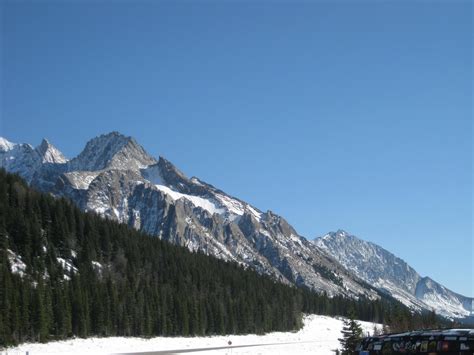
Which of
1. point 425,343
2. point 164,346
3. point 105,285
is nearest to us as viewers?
point 425,343

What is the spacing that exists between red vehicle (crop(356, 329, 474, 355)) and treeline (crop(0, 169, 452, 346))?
162 ft

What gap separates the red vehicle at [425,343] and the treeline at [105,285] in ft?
162

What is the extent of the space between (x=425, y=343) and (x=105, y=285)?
77.8 m

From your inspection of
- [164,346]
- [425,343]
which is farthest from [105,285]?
[425,343]

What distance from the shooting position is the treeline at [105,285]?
80.6 metres

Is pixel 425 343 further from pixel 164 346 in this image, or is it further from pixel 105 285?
pixel 105 285

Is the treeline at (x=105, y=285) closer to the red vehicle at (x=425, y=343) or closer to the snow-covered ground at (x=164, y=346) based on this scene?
the snow-covered ground at (x=164, y=346)

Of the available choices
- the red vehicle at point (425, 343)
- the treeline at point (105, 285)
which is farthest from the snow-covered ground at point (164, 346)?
the red vehicle at point (425, 343)

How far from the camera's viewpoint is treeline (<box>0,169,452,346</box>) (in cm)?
8056

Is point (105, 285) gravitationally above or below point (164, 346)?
above

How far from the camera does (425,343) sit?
30.8m

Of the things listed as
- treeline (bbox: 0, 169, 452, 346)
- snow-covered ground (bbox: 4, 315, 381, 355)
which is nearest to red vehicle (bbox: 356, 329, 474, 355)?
snow-covered ground (bbox: 4, 315, 381, 355)

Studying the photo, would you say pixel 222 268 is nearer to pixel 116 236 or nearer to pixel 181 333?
pixel 116 236

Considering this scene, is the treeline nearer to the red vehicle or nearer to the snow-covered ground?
the snow-covered ground
